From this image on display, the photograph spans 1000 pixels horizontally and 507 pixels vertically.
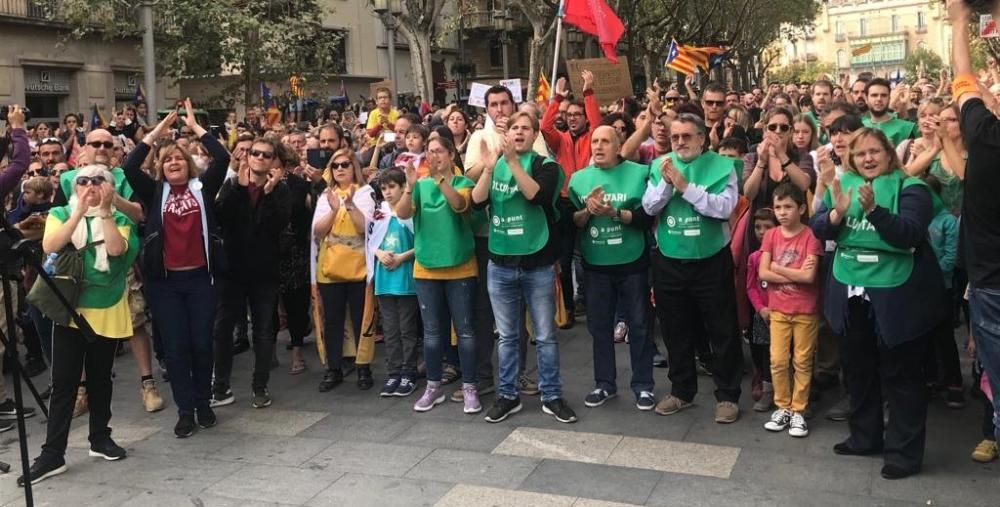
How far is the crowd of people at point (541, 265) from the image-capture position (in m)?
5.16

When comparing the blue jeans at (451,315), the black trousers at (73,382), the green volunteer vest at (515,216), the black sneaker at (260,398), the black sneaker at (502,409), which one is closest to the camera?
the black trousers at (73,382)

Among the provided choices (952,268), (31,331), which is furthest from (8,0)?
(952,268)

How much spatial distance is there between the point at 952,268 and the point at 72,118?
13273 mm

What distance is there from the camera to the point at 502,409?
6.27 meters

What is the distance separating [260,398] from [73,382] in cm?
144

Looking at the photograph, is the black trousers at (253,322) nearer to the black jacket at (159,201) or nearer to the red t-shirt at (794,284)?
the black jacket at (159,201)

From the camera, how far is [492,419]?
20.4ft

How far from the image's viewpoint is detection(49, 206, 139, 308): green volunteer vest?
5766mm

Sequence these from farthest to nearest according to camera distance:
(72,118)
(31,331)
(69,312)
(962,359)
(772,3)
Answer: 1. (772,3)
2. (72,118)
3. (31,331)
4. (962,359)
5. (69,312)

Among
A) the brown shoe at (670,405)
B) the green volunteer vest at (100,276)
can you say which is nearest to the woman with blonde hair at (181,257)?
the green volunteer vest at (100,276)

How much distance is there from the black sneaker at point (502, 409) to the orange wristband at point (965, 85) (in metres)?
3.31

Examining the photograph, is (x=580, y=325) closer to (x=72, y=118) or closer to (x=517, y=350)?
(x=517, y=350)

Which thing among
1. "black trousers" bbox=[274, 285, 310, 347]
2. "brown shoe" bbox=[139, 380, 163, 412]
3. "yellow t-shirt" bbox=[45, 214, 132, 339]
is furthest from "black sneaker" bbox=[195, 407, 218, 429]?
"black trousers" bbox=[274, 285, 310, 347]

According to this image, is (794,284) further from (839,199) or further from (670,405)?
(670,405)
